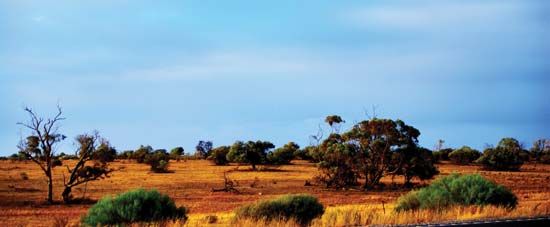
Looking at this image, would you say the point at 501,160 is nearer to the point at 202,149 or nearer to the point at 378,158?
the point at 378,158

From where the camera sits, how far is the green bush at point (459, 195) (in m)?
19.3

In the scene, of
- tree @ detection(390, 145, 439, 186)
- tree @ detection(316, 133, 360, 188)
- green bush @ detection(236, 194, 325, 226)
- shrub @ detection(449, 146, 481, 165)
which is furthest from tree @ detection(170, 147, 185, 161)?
green bush @ detection(236, 194, 325, 226)

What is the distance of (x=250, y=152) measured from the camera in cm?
7075

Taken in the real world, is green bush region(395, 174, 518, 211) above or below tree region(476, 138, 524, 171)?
below

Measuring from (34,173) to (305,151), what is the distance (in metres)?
41.5

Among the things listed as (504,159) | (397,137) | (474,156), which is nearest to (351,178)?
(397,137)

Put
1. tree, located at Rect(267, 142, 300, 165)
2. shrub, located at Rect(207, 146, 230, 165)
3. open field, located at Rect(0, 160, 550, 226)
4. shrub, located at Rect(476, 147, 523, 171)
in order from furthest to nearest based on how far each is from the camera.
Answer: shrub, located at Rect(207, 146, 230, 165) < tree, located at Rect(267, 142, 300, 165) < shrub, located at Rect(476, 147, 523, 171) < open field, located at Rect(0, 160, 550, 226)

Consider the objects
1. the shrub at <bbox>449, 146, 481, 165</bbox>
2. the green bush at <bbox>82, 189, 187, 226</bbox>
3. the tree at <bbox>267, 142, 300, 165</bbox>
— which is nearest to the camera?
the green bush at <bbox>82, 189, 187, 226</bbox>

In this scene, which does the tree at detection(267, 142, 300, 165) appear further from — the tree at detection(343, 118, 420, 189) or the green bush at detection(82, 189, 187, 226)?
the green bush at detection(82, 189, 187, 226)

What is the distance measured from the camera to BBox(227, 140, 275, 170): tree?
70.6 meters

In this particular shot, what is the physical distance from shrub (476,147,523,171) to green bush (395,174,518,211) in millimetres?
50724

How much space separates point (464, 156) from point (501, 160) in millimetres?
14641

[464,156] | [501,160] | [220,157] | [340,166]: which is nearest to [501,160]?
[501,160]

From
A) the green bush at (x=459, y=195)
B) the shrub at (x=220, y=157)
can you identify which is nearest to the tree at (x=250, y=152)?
the shrub at (x=220, y=157)
